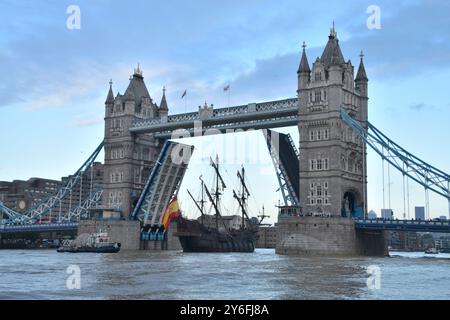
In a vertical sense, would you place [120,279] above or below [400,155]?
below

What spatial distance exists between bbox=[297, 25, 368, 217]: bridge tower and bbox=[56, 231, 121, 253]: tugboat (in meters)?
30.5

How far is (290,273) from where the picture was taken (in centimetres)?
4856

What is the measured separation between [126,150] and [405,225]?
5443 centimetres

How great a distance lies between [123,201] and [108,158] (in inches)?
369

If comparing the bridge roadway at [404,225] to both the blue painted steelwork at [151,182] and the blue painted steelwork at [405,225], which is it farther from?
the blue painted steelwork at [151,182]

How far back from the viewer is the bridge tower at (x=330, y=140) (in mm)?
91062

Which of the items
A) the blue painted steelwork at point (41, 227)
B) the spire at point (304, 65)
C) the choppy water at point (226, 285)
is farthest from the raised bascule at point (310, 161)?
the choppy water at point (226, 285)

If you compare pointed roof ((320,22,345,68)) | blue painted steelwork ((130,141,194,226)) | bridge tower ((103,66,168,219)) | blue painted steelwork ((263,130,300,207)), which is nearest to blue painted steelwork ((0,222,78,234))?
bridge tower ((103,66,168,219))

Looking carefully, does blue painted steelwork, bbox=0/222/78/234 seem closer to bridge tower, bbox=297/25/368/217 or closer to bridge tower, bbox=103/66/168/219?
bridge tower, bbox=103/66/168/219

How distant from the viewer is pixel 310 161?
93188mm

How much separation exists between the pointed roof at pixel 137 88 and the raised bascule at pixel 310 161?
140 inches

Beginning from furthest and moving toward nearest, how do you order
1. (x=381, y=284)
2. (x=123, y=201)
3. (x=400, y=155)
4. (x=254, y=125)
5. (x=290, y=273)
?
(x=123, y=201) → (x=254, y=125) → (x=400, y=155) → (x=290, y=273) → (x=381, y=284)
